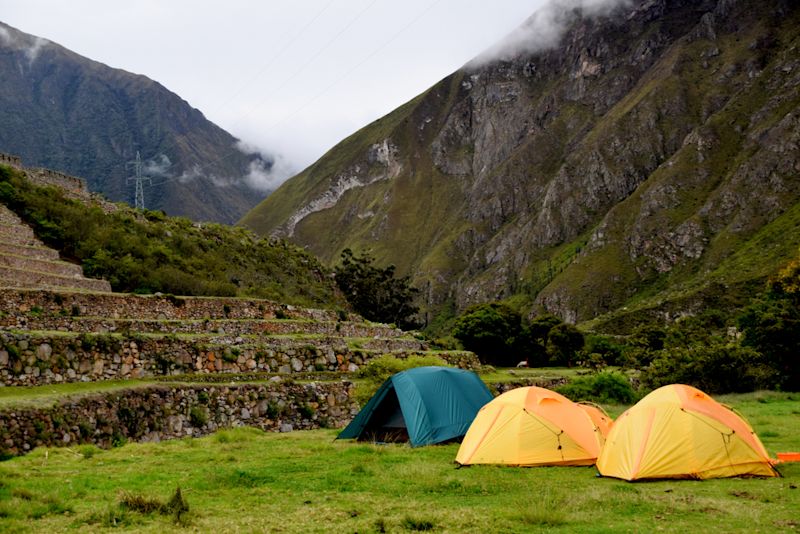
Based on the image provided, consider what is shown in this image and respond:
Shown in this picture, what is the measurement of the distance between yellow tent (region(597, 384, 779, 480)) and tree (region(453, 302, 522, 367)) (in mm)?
48405

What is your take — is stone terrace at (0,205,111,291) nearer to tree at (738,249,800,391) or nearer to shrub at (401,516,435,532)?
shrub at (401,516,435,532)

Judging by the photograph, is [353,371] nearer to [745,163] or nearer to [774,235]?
[774,235]

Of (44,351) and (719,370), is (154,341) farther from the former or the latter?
(719,370)

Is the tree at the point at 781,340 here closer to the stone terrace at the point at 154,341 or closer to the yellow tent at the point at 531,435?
the stone terrace at the point at 154,341

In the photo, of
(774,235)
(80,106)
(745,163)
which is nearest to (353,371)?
(774,235)

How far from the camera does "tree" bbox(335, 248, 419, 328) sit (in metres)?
69.5

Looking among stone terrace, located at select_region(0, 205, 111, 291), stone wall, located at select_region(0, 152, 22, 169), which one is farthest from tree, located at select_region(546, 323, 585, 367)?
stone wall, located at select_region(0, 152, 22, 169)

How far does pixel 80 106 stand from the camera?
187500mm

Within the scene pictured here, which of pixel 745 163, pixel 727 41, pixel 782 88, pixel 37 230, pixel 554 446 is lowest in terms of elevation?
pixel 554 446

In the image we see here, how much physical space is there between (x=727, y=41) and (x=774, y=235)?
93402 mm

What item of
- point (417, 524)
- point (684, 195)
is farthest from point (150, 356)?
point (684, 195)

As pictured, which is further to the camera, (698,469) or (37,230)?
(37,230)

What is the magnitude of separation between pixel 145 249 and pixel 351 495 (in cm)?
3040

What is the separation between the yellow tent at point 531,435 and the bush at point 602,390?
14906mm
